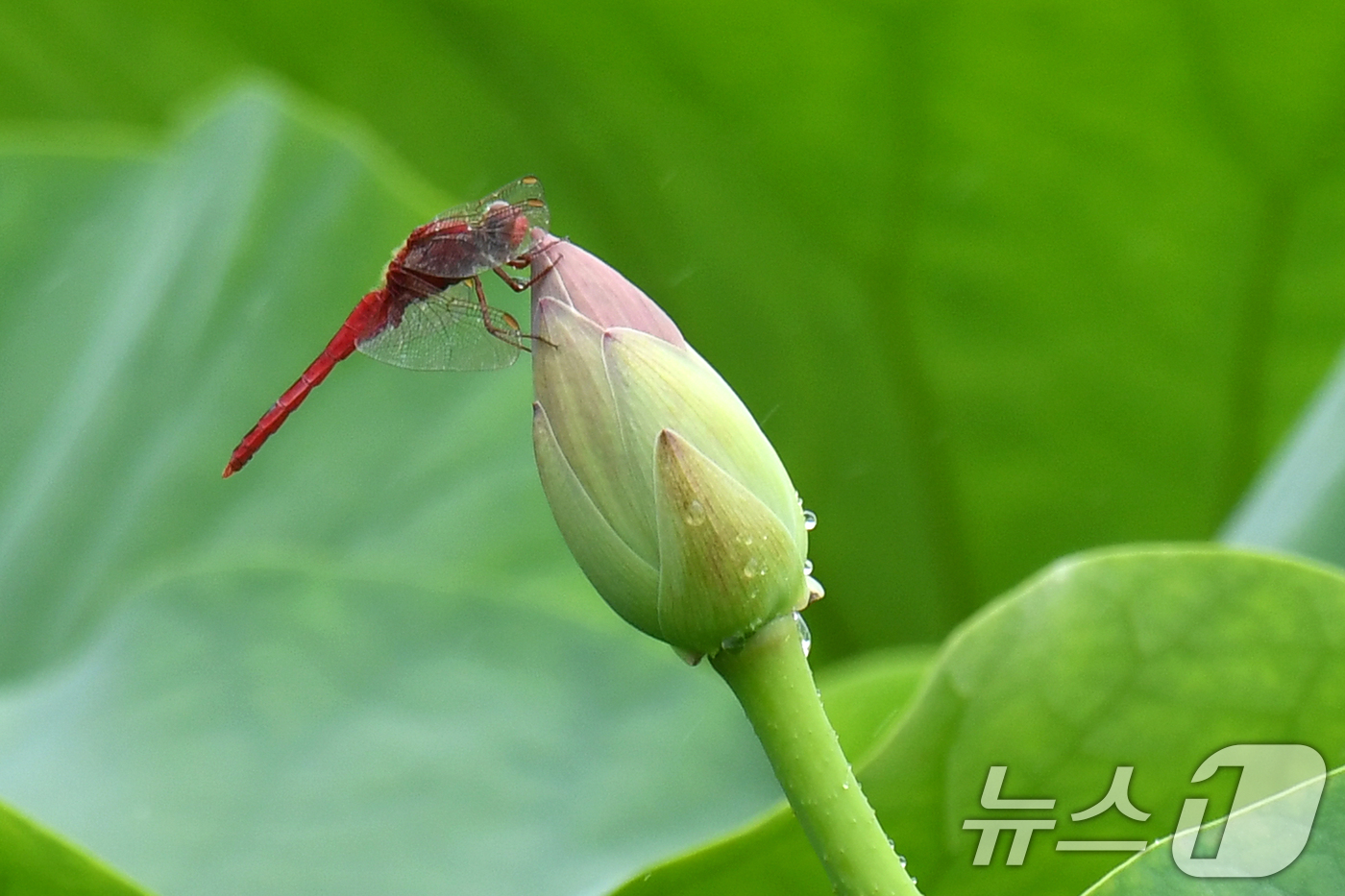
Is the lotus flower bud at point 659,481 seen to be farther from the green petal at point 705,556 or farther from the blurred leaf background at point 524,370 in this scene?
the blurred leaf background at point 524,370

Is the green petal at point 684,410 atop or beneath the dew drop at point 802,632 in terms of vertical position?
atop

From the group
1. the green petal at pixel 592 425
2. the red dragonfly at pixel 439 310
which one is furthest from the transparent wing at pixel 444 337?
the green petal at pixel 592 425

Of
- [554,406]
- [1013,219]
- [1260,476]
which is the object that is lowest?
[1260,476]

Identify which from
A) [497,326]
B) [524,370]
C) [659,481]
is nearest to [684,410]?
[659,481]

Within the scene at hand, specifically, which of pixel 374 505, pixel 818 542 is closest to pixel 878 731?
pixel 818 542

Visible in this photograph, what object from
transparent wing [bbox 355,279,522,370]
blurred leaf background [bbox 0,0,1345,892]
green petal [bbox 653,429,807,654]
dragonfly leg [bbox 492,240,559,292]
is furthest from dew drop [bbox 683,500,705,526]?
blurred leaf background [bbox 0,0,1345,892]

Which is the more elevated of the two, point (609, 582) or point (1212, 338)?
point (609, 582)

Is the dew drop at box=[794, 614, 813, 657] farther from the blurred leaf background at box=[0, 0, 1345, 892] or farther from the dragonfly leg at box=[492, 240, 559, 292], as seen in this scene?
the blurred leaf background at box=[0, 0, 1345, 892]

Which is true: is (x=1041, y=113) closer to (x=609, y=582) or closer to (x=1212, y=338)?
(x=1212, y=338)
